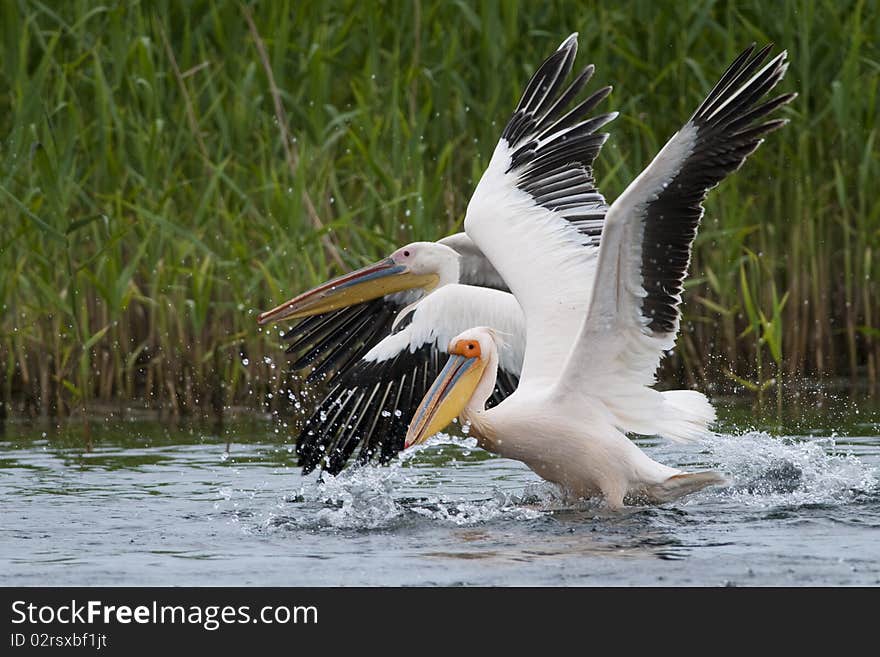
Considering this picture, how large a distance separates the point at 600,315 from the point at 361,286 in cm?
136

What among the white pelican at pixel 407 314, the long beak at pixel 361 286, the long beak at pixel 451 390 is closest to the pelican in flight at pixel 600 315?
the long beak at pixel 451 390

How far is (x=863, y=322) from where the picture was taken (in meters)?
8.17

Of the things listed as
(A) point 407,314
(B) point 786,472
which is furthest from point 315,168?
(B) point 786,472

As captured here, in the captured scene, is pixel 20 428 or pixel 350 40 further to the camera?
pixel 350 40

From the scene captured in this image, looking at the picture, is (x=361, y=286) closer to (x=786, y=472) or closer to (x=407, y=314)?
(x=407, y=314)

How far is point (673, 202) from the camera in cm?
512

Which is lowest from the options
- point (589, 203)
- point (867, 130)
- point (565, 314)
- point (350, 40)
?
point (565, 314)

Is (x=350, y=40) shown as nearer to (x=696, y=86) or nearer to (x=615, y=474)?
(x=696, y=86)

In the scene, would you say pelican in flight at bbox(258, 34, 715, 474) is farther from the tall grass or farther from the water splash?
the tall grass

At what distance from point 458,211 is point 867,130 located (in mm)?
2035

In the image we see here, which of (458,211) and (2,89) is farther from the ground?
(2,89)
